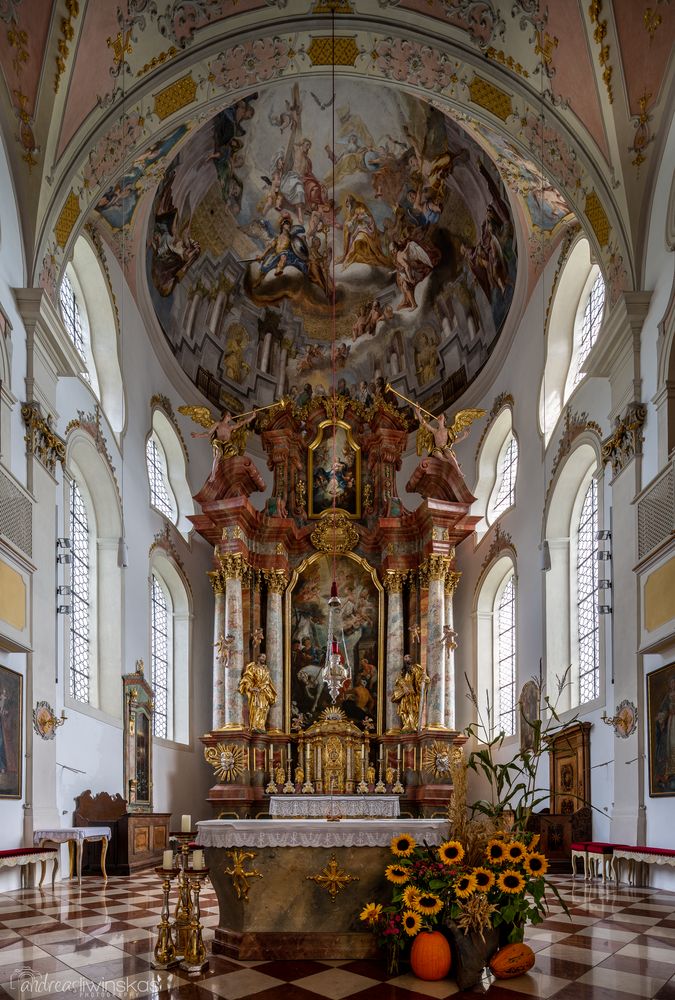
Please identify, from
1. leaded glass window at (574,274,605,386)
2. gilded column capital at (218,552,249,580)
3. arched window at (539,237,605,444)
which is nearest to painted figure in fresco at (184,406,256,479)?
gilded column capital at (218,552,249,580)

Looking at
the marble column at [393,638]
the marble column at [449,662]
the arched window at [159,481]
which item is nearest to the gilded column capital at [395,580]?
the marble column at [393,638]

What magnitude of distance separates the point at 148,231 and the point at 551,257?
24.7 feet

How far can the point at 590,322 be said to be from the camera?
15.6 meters

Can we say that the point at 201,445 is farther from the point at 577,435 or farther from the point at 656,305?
the point at 656,305

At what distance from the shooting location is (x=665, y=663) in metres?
10.7

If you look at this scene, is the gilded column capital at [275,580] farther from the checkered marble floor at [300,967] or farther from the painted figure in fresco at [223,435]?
the checkered marble floor at [300,967]

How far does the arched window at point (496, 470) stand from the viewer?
A: 1941 centimetres

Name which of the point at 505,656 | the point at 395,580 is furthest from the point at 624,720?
the point at 395,580

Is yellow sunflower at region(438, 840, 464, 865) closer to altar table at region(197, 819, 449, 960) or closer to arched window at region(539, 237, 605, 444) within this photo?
altar table at region(197, 819, 449, 960)

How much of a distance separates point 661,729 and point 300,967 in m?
5.93

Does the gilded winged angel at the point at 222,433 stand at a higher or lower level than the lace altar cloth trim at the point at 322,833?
higher

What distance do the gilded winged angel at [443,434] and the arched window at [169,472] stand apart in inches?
198

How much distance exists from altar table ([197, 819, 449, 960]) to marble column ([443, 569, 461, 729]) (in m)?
11.9

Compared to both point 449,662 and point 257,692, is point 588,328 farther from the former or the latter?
point 257,692
